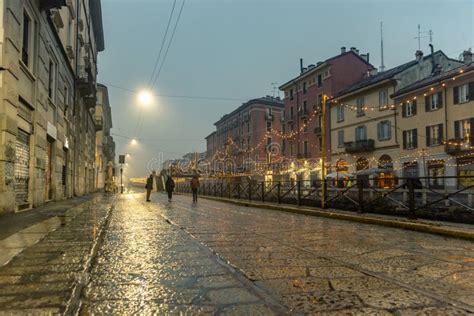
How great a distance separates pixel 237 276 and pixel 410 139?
33.0 m

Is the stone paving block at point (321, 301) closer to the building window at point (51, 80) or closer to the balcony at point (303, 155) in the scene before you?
the building window at point (51, 80)

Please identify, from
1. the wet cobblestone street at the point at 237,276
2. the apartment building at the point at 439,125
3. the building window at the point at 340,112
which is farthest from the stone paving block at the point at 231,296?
the building window at the point at 340,112

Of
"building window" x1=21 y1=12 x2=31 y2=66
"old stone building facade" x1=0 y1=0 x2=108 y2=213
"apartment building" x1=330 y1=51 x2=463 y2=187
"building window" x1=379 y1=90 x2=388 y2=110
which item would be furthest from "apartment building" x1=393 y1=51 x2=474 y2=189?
"building window" x1=21 y1=12 x2=31 y2=66

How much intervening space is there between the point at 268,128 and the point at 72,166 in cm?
4805

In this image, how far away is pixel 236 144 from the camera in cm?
7731

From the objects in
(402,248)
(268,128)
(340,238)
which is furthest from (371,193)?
(268,128)

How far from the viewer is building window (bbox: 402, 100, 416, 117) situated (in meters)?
33.3

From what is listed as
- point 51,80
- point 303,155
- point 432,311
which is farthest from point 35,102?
point 303,155

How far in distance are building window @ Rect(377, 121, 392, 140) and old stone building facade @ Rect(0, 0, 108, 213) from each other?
2716cm

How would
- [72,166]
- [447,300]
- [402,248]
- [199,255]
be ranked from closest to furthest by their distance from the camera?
[447,300], [199,255], [402,248], [72,166]

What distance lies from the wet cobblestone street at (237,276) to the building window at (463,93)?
24.7 m

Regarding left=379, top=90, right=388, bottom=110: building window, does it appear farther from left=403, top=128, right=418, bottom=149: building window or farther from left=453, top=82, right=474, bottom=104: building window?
left=453, top=82, right=474, bottom=104: building window

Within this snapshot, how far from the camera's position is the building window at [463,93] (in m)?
27.8

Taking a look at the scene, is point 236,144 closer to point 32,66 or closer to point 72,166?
point 72,166
